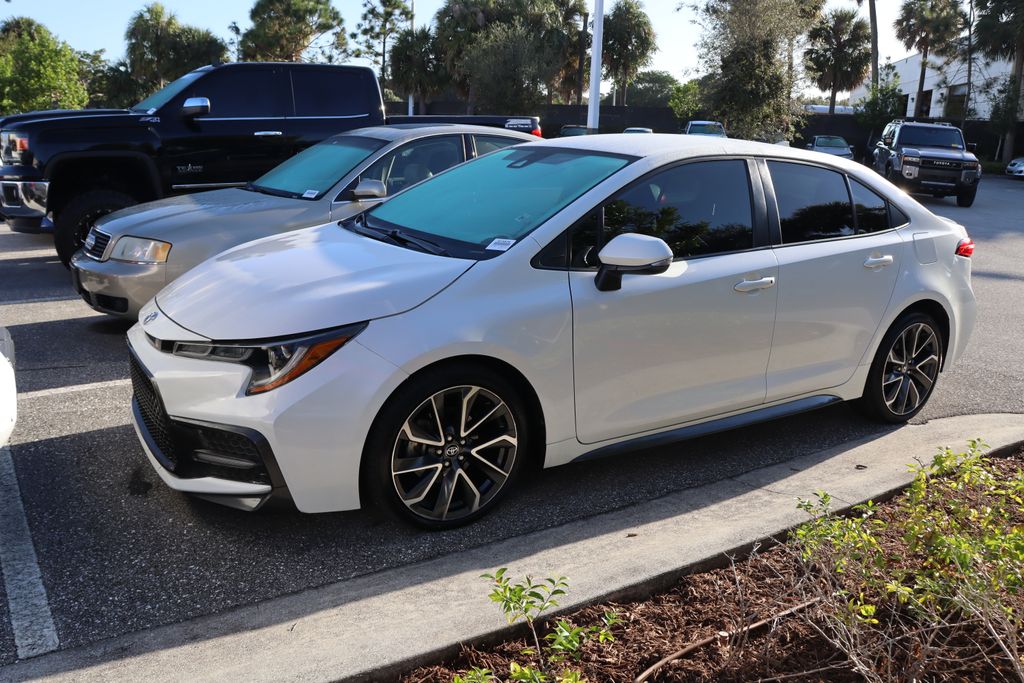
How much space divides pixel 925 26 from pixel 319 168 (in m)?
59.3

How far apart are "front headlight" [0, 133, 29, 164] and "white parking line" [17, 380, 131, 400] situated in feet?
13.9

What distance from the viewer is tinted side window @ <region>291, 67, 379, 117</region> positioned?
9.88 m

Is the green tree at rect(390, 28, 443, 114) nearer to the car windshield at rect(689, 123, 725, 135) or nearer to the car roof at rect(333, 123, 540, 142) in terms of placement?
the car windshield at rect(689, 123, 725, 135)

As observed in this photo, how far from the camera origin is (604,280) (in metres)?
3.95

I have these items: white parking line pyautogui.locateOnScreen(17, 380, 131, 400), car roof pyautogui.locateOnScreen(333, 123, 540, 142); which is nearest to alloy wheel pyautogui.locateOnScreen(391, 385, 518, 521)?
white parking line pyautogui.locateOnScreen(17, 380, 131, 400)

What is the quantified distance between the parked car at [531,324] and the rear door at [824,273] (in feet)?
0.04

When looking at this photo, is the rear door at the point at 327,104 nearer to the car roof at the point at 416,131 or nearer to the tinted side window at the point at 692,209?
the car roof at the point at 416,131

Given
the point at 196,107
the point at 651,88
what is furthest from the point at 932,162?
the point at 651,88

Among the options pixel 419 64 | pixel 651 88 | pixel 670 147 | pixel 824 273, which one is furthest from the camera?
pixel 651 88

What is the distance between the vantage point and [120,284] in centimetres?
626

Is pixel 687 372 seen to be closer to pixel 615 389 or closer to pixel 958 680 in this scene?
pixel 615 389

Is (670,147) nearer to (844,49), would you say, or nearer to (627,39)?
(627,39)

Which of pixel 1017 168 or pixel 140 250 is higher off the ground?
pixel 140 250

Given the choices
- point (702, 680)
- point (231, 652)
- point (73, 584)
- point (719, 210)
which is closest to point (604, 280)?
point (719, 210)
